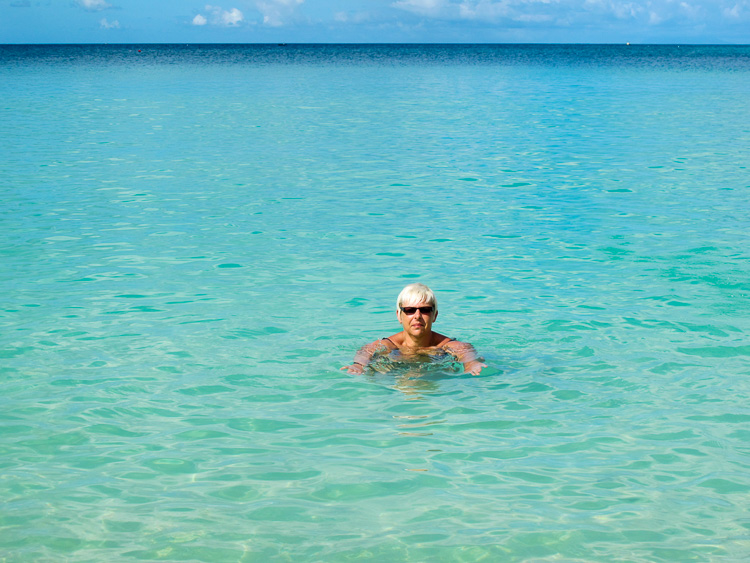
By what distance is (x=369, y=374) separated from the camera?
647cm

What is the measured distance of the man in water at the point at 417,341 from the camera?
600 cm

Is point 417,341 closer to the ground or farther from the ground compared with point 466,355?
farther from the ground

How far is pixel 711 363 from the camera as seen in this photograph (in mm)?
6902

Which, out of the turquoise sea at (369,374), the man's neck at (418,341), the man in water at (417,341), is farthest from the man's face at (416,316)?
the turquoise sea at (369,374)

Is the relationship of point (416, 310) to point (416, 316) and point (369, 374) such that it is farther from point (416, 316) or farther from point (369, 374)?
point (369, 374)

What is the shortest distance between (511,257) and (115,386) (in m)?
5.73

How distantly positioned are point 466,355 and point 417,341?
1.45 ft

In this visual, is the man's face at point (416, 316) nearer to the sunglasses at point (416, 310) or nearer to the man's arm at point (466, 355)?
the sunglasses at point (416, 310)

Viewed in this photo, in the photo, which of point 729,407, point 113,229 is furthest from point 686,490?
point 113,229

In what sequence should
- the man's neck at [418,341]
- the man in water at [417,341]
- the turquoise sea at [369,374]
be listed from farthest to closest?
the man's neck at [418,341], the man in water at [417,341], the turquoise sea at [369,374]

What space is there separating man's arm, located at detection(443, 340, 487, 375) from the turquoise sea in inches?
4.9

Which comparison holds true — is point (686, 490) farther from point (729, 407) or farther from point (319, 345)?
point (319, 345)

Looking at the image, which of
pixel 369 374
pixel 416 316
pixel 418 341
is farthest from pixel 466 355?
pixel 369 374

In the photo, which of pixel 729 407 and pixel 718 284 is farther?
pixel 718 284
